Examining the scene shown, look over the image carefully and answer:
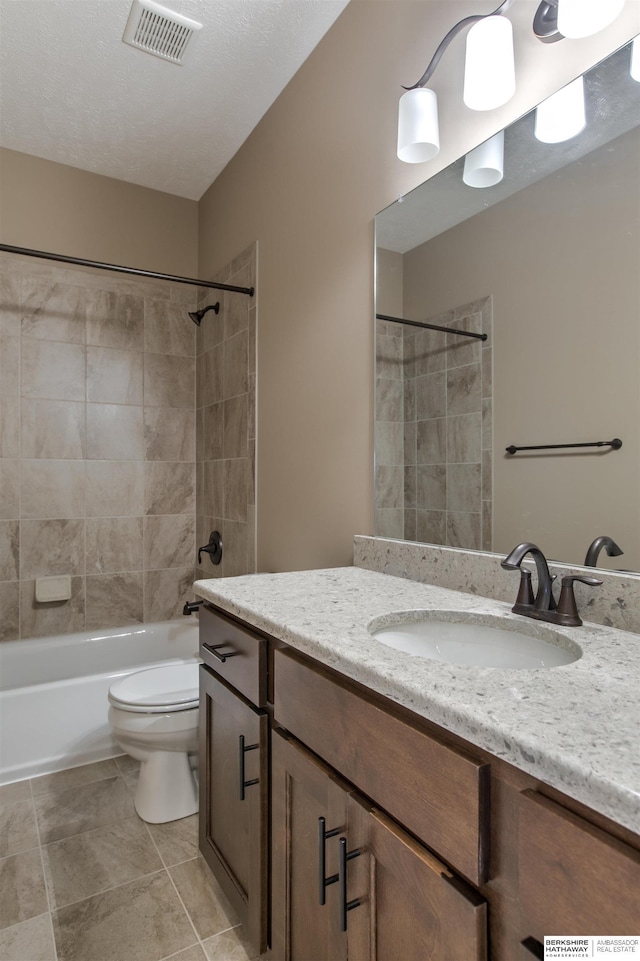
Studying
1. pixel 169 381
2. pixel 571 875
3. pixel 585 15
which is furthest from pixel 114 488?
pixel 571 875

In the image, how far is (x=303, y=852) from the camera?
0.97m

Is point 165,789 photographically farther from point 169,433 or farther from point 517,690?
point 169,433

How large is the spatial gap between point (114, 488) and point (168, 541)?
418 mm

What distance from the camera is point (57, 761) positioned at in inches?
84.0

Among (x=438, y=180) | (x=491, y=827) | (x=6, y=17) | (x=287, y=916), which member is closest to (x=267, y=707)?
(x=287, y=916)

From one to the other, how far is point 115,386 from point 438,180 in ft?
6.76

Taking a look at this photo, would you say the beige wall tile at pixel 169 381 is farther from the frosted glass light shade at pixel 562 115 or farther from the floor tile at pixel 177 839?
the frosted glass light shade at pixel 562 115

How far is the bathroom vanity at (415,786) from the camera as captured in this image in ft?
1.62

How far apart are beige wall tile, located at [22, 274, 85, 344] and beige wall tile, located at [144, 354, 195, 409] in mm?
381

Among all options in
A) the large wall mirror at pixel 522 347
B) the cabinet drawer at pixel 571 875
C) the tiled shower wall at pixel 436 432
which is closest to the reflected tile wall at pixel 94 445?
the tiled shower wall at pixel 436 432

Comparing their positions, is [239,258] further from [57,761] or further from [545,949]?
[545,949]

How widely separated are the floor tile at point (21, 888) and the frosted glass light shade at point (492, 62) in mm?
2240

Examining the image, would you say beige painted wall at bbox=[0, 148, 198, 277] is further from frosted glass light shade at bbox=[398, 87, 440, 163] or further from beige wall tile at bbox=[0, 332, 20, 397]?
frosted glass light shade at bbox=[398, 87, 440, 163]

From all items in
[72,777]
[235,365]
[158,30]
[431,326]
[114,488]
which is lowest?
[72,777]
